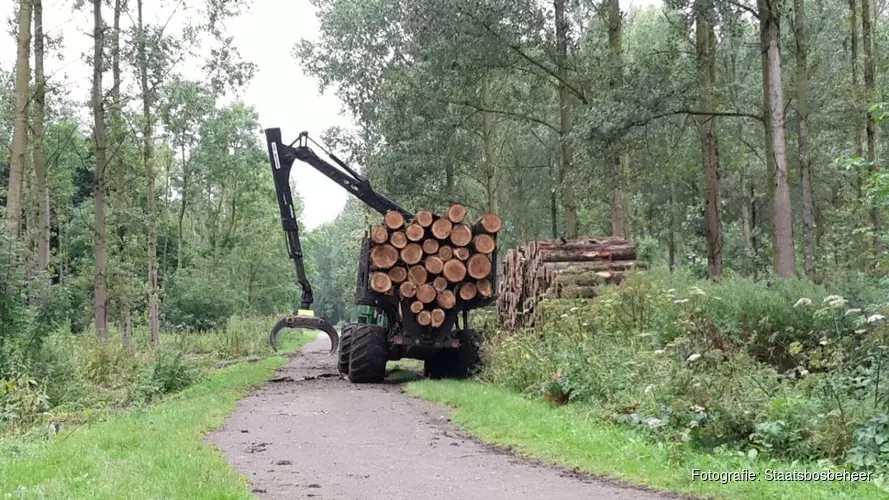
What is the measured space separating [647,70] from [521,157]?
91.0 ft

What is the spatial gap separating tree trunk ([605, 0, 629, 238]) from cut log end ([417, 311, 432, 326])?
6980 mm

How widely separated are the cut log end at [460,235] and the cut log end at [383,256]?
3.93 ft

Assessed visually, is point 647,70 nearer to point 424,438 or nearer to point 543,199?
point 424,438

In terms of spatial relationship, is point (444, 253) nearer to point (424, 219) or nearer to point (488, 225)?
point (424, 219)

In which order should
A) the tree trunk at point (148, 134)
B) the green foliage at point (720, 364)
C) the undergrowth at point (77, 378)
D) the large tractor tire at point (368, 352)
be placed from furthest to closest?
the tree trunk at point (148, 134), the large tractor tire at point (368, 352), the undergrowth at point (77, 378), the green foliage at point (720, 364)

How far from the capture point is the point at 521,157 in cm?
4594

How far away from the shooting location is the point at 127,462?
673 cm

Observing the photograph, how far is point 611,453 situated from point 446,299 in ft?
26.3

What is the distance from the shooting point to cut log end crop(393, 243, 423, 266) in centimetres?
1490

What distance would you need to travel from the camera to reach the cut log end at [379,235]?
14812 mm

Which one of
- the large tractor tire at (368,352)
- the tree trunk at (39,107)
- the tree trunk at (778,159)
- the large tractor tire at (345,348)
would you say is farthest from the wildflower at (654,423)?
the tree trunk at (39,107)

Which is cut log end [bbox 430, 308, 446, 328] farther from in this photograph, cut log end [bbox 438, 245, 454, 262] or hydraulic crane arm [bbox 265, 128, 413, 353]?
hydraulic crane arm [bbox 265, 128, 413, 353]

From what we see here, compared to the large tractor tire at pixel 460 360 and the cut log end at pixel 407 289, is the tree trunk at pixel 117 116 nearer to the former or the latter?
the cut log end at pixel 407 289

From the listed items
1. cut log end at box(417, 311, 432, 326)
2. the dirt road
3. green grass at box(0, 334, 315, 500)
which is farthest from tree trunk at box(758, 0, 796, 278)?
green grass at box(0, 334, 315, 500)
